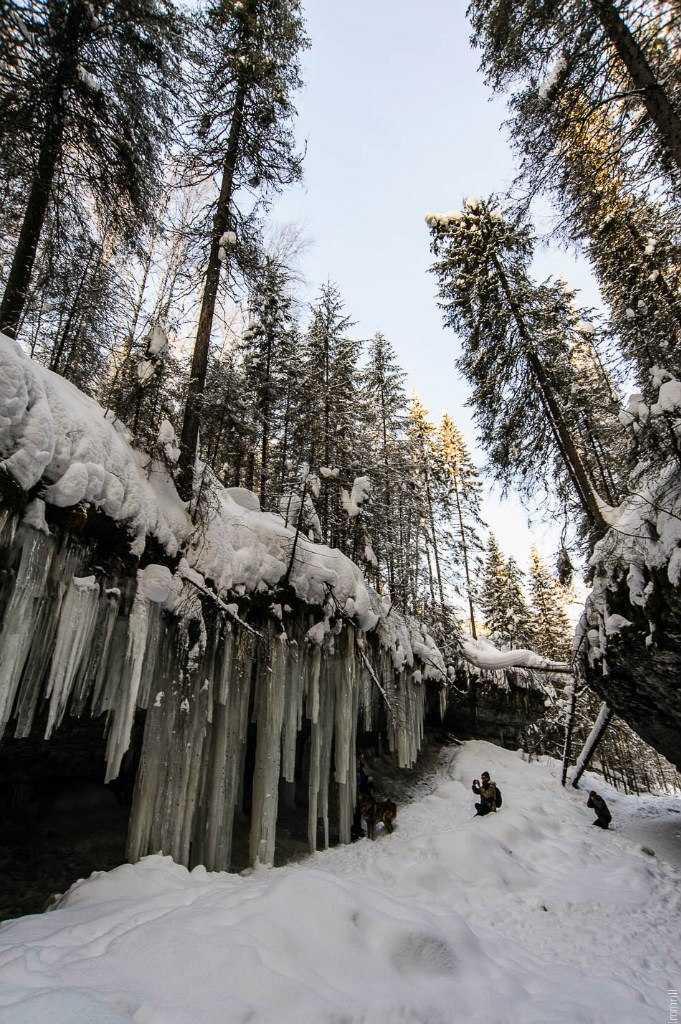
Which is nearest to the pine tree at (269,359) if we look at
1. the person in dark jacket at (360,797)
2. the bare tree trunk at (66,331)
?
the bare tree trunk at (66,331)

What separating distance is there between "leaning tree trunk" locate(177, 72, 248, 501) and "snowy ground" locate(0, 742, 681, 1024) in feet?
15.9

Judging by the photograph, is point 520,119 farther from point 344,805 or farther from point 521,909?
point 344,805

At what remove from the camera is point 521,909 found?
21.9 feet

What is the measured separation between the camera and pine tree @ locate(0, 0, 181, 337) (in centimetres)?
664

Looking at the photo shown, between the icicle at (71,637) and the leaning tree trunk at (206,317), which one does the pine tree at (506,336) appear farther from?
the icicle at (71,637)

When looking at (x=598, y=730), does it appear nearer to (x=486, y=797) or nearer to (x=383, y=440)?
(x=486, y=797)

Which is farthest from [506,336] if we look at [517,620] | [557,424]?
[517,620]

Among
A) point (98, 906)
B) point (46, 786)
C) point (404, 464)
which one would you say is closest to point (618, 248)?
point (404, 464)

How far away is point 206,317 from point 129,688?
6258 mm

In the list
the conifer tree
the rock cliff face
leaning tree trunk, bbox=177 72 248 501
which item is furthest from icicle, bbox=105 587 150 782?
the conifer tree

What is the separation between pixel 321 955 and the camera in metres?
2.83

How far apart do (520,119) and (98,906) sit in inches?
483

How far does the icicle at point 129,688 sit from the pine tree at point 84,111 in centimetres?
427

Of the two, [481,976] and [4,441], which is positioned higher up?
[4,441]
